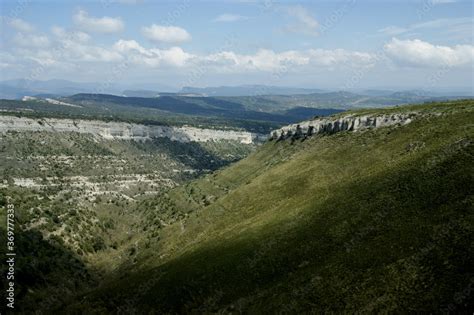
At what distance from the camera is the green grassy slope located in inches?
1533

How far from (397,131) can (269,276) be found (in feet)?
171

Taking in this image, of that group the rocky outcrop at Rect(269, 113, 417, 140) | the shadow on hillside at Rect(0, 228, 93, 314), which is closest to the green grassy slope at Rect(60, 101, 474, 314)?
the rocky outcrop at Rect(269, 113, 417, 140)

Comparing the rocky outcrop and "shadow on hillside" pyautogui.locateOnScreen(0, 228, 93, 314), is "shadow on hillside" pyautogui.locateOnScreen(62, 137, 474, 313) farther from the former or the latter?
the rocky outcrop

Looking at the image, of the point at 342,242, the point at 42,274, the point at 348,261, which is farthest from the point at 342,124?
the point at 42,274

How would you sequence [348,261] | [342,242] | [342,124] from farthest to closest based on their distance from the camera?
[342,124] → [342,242] → [348,261]

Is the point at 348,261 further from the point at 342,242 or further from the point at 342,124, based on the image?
the point at 342,124

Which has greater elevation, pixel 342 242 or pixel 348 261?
pixel 342 242

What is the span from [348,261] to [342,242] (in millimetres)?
5465

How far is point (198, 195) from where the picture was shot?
126 meters

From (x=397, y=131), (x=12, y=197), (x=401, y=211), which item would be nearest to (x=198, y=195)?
(x=12, y=197)

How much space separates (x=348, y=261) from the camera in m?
45.4

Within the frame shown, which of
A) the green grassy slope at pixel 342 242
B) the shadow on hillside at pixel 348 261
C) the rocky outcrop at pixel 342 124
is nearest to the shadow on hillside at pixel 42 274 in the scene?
the green grassy slope at pixel 342 242

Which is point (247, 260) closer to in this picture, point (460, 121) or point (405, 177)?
point (405, 177)

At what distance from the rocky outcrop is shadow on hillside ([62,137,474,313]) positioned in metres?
34.1
